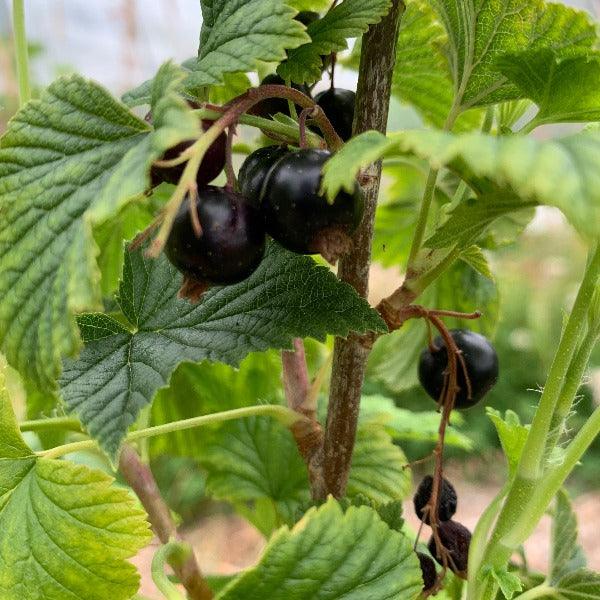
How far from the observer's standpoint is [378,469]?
76 cm

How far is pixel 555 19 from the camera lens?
1.58 ft

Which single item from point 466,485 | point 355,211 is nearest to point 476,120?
point 355,211

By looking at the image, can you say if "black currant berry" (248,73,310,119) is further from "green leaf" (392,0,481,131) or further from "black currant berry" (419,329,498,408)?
"black currant berry" (419,329,498,408)

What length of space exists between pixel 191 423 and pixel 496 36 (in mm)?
332

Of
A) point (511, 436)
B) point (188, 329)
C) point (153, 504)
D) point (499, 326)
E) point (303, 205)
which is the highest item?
point (303, 205)

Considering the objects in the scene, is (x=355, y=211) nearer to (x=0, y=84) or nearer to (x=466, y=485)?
(x=466, y=485)

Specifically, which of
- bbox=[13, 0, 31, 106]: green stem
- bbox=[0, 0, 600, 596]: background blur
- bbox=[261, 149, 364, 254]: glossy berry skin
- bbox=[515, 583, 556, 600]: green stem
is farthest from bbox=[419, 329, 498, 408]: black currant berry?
bbox=[0, 0, 600, 596]: background blur

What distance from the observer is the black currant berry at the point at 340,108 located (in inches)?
21.9

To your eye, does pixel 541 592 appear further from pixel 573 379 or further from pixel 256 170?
pixel 256 170

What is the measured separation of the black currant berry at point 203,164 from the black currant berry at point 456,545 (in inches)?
13.6

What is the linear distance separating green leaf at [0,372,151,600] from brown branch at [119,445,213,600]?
0.43 feet

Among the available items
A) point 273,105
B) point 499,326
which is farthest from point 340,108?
point 499,326

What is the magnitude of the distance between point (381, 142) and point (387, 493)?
458 mm

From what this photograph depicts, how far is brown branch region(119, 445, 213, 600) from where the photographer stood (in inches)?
25.5
